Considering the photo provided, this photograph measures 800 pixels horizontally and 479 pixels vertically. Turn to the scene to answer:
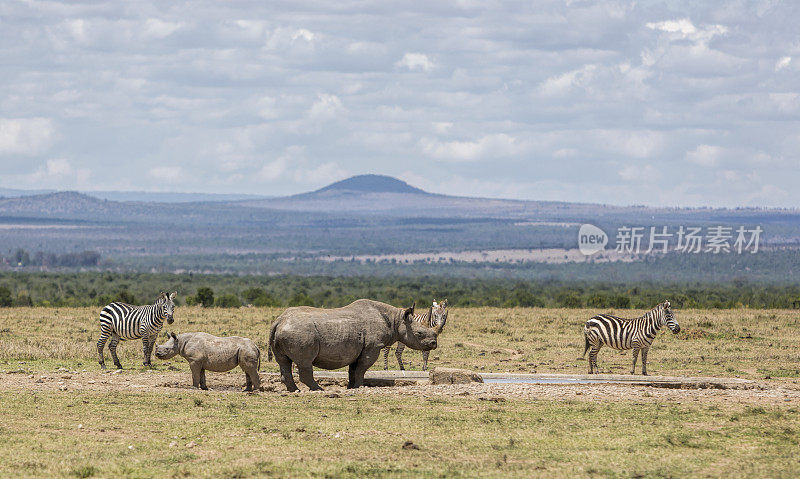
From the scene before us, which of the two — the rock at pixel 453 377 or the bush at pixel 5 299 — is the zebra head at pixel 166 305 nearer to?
the rock at pixel 453 377

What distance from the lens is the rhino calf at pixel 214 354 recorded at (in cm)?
1914

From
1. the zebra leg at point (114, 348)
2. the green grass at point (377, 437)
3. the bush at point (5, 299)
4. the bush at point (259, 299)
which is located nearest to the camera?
the green grass at point (377, 437)

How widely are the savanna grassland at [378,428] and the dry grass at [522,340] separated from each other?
88cm

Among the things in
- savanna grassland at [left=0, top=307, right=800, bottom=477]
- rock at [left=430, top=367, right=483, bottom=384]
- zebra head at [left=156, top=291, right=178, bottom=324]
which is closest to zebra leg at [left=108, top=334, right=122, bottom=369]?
savanna grassland at [left=0, top=307, right=800, bottom=477]

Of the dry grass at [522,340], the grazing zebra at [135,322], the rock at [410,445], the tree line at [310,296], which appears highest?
the grazing zebra at [135,322]

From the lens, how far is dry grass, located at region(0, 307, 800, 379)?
83.8 ft

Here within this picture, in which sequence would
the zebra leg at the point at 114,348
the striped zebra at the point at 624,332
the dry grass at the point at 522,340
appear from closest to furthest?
1. the zebra leg at the point at 114,348
2. the striped zebra at the point at 624,332
3. the dry grass at the point at 522,340

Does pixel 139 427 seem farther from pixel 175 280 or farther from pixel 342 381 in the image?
pixel 175 280

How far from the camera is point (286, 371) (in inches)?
777

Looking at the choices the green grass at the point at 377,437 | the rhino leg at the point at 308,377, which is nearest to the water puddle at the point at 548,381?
the green grass at the point at 377,437

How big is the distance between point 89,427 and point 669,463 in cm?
768

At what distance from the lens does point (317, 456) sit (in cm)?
1355

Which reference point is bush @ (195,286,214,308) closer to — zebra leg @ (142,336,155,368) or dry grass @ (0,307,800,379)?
dry grass @ (0,307,800,379)

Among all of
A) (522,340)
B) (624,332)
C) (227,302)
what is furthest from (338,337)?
(227,302)
